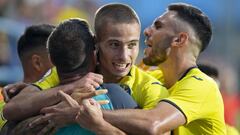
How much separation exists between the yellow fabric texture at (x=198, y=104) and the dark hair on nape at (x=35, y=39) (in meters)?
1.70

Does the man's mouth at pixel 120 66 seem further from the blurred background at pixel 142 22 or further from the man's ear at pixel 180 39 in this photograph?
the blurred background at pixel 142 22

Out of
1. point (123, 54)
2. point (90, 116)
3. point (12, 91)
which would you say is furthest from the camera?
point (12, 91)

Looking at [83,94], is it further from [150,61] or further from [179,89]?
[150,61]

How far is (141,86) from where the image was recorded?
504 cm

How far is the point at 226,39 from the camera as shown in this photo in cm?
1438

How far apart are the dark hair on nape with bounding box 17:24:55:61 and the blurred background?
195 inches

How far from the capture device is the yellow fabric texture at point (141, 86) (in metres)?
4.92

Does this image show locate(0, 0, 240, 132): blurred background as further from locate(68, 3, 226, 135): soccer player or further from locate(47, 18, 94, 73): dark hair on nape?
locate(47, 18, 94, 73): dark hair on nape

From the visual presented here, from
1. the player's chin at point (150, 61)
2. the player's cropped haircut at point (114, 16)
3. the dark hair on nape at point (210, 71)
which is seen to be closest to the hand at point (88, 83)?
the player's cropped haircut at point (114, 16)

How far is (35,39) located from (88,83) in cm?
207

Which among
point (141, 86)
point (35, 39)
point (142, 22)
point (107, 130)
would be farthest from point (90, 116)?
point (142, 22)

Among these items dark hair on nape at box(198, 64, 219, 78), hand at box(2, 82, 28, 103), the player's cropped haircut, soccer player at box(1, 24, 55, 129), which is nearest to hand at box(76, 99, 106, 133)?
the player's cropped haircut

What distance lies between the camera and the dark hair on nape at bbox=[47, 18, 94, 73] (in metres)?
4.73

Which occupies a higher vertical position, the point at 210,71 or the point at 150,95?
the point at 150,95
